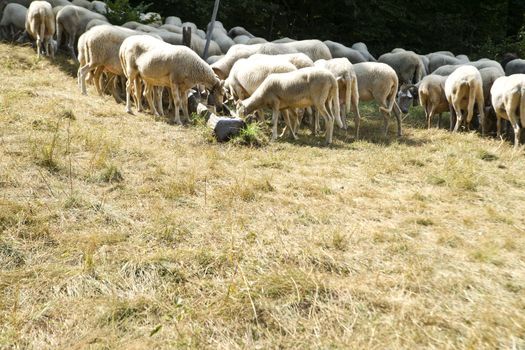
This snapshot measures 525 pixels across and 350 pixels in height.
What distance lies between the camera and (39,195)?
516 centimetres

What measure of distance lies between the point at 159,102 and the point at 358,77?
4.16m

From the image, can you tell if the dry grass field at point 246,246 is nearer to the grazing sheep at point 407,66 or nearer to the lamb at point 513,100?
the lamb at point 513,100

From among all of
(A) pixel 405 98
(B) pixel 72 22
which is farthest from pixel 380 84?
(B) pixel 72 22

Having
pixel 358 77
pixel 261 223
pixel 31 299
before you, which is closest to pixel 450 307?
pixel 261 223

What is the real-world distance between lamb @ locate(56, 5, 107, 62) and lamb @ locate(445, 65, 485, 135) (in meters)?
10.1

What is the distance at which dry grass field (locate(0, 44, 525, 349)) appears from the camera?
326cm

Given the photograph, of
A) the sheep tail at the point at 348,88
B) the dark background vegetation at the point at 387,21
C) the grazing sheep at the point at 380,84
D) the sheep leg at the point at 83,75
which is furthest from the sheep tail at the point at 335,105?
the dark background vegetation at the point at 387,21

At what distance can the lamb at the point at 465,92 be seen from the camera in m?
9.91

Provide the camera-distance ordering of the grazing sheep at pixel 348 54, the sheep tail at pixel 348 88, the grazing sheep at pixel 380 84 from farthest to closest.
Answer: the grazing sheep at pixel 348 54
the grazing sheep at pixel 380 84
the sheep tail at pixel 348 88

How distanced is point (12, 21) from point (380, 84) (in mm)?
11895

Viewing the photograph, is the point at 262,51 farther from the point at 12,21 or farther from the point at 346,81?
the point at 12,21

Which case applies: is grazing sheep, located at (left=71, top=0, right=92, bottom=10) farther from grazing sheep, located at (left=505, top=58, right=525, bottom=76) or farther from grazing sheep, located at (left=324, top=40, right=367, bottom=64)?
grazing sheep, located at (left=505, top=58, right=525, bottom=76)

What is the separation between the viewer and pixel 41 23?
13.4m

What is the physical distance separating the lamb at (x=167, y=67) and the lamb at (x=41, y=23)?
4752 mm
